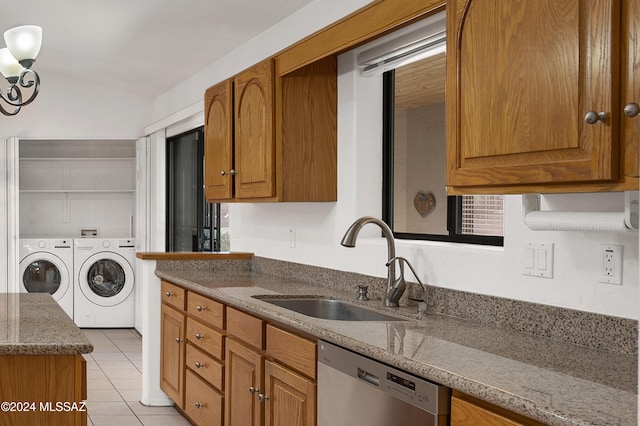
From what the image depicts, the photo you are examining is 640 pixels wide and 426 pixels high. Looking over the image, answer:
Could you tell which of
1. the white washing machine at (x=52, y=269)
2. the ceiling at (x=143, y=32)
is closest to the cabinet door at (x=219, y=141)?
the ceiling at (x=143, y=32)

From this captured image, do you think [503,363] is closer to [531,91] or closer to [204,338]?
[531,91]

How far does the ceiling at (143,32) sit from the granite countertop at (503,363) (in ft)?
7.16

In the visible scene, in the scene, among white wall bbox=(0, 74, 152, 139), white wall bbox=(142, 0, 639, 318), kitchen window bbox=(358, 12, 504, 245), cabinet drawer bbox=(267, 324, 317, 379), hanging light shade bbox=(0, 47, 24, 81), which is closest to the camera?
white wall bbox=(142, 0, 639, 318)

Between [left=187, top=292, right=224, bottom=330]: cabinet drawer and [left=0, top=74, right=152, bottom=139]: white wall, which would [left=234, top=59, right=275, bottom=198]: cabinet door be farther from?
[left=0, top=74, right=152, bottom=139]: white wall

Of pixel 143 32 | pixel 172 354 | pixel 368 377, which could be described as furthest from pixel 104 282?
pixel 368 377

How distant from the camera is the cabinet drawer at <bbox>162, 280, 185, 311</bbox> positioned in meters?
4.32

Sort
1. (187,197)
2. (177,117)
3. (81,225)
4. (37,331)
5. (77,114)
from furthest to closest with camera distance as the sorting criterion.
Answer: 1. (81,225)
2. (77,114)
3. (187,197)
4. (177,117)
5. (37,331)

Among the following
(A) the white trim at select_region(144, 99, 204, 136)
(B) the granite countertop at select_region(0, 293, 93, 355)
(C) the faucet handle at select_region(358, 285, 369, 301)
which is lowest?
(B) the granite countertop at select_region(0, 293, 93, 355)

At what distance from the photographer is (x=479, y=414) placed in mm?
1753

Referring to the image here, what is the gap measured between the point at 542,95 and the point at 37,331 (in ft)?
5.58

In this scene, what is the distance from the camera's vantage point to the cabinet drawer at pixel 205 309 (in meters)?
3.65

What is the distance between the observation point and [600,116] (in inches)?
68.1

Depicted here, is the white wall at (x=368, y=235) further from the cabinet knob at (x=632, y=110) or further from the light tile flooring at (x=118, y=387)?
the light tile flooring at (x=118, y=387)

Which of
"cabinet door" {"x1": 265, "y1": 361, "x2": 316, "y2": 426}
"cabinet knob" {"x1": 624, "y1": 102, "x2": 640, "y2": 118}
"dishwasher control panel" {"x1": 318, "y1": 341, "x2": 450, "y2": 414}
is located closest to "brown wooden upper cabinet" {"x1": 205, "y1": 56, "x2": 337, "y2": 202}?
"cabinet door" {"x1": 265, "y1": 361, "x2": 316, "y2": 426}
